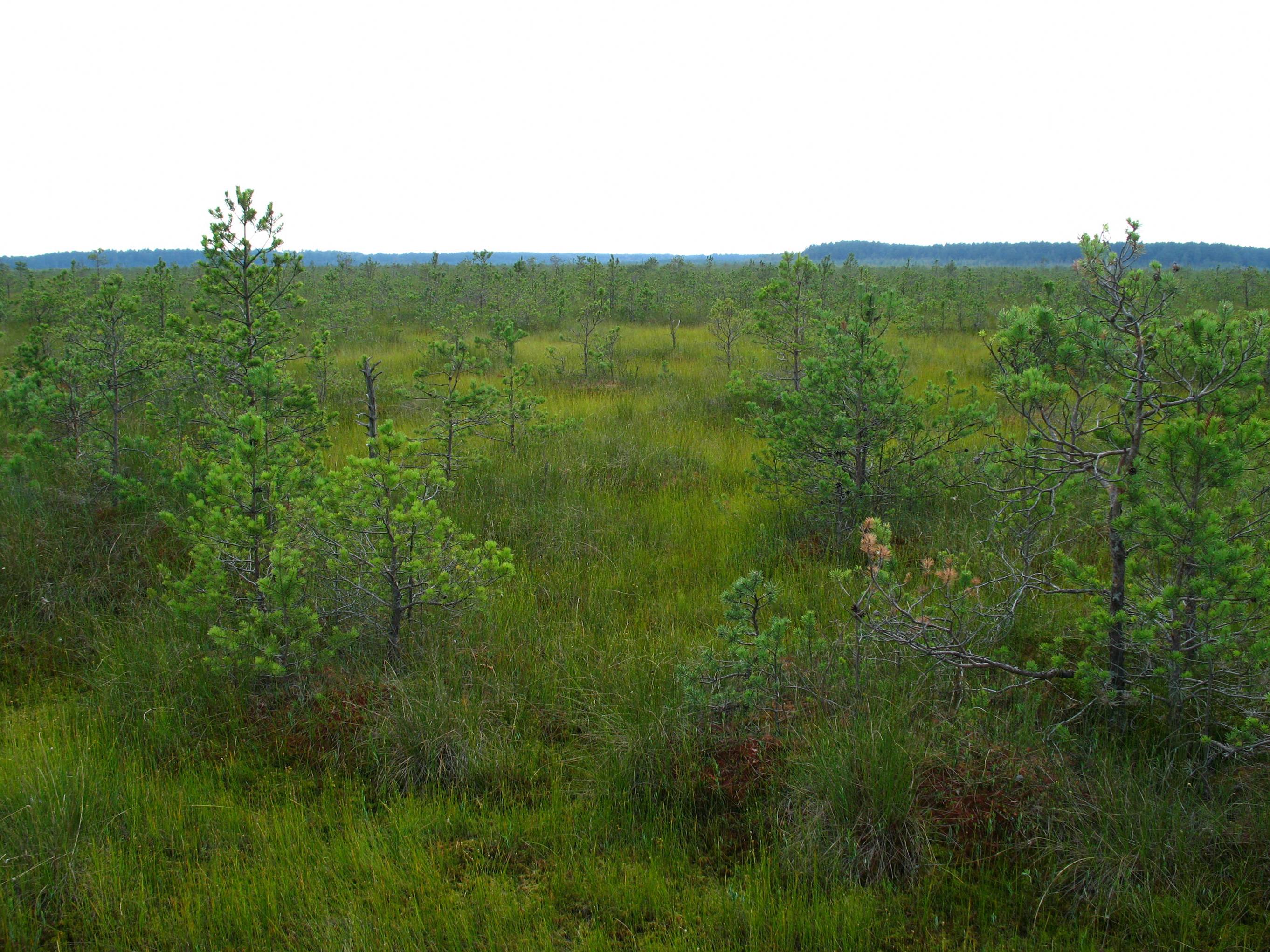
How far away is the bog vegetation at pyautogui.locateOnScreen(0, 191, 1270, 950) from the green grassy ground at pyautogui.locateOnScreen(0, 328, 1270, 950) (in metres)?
0.02

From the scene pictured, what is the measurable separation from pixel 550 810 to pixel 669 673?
1.04 meters

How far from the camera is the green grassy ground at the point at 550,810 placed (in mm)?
2541

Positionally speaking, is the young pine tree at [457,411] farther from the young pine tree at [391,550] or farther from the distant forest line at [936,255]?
the distant forest line at [936,255]

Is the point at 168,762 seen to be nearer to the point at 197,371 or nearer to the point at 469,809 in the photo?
the point at 469,809

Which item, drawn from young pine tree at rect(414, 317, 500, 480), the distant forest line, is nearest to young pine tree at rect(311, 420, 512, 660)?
young pine tree at rect(414, 317, 500, 480)

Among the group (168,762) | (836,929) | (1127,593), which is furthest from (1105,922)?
(168,762)

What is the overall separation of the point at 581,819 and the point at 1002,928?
5.37 ft

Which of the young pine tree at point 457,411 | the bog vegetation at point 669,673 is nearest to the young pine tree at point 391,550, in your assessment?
the bog vegetation at point 669,673

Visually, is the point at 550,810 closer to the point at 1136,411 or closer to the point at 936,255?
the point at 1136,411

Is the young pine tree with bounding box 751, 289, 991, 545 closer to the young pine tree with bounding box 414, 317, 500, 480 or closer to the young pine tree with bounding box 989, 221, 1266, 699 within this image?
the young pine tree with bounding box 989, 221, 1266, 699

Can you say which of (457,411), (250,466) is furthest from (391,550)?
(457,411)

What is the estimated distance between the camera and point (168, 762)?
3.51 meters

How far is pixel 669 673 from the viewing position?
3934 millimetres

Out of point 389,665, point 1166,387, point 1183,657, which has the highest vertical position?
point 1166,387
